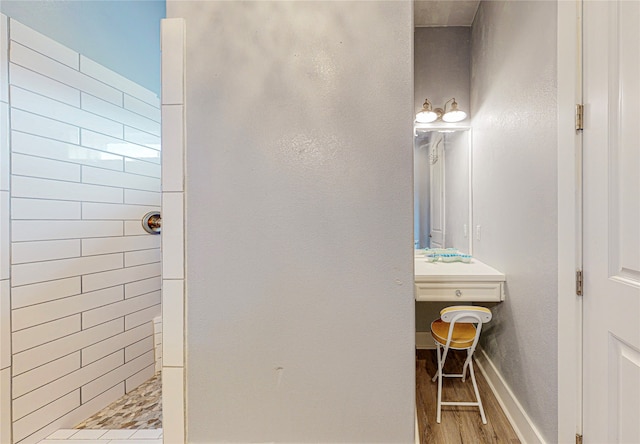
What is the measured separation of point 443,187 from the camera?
8.04 feet

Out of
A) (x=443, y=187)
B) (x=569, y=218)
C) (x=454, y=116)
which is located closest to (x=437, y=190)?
(x=443, y=187)

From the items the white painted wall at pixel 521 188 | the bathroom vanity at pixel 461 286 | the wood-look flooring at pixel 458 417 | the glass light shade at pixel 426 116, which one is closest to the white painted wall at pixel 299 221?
the wood-look flooring at pixel 458 417

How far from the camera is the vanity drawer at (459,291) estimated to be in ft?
6.28

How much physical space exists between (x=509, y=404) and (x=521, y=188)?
1.22 metres

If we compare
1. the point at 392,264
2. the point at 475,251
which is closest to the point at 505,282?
the point at 475,251

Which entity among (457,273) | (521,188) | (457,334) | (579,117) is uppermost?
(579,117)

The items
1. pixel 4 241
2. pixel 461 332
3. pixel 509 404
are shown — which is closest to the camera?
pixel 4 241

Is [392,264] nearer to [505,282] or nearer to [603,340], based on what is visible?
[603,340]

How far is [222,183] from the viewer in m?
1.25

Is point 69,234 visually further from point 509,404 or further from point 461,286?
point 509,404

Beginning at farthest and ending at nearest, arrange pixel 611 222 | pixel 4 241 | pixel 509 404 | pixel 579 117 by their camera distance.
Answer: pixel 509 404 → pixel 4 241 → pixel 579 117 → pixel 611 222

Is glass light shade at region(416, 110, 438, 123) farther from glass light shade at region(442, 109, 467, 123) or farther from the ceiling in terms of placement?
the ceiling

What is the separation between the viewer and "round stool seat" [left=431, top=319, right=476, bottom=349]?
171 centimetres

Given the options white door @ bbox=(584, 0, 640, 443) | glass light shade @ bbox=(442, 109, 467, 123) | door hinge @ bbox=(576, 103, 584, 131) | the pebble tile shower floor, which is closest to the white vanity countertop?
white door @ bbox=(584, 0, 640, 443)
